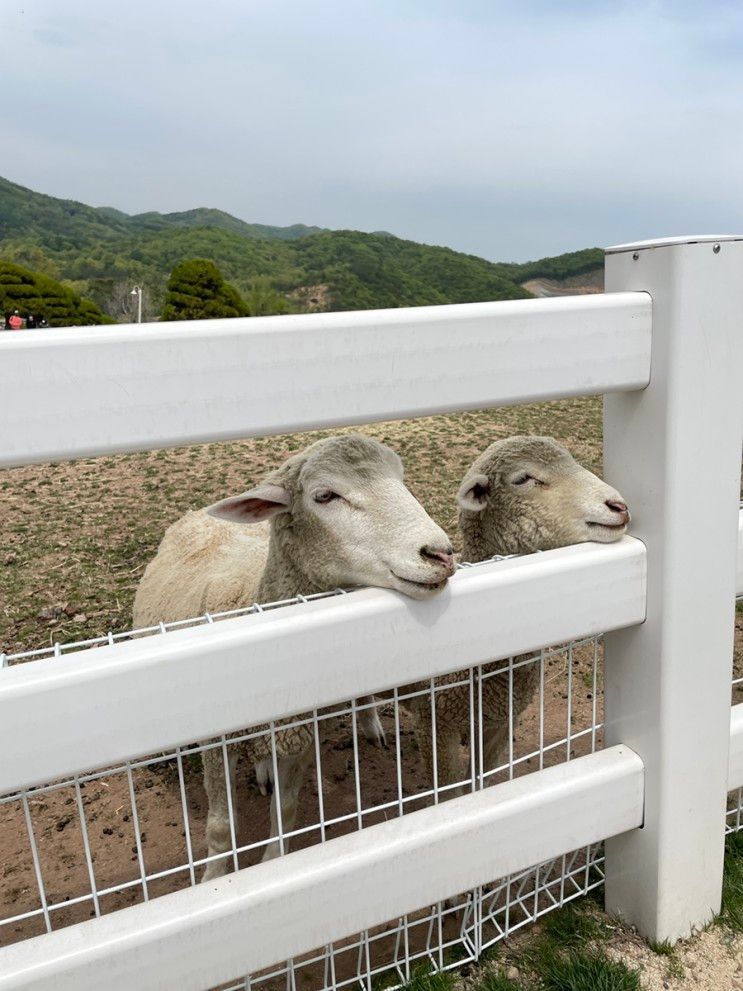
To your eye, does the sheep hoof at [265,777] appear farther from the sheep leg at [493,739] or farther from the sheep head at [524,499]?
the sheep head at [524,499]

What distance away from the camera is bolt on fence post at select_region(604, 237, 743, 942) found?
64.0 inches

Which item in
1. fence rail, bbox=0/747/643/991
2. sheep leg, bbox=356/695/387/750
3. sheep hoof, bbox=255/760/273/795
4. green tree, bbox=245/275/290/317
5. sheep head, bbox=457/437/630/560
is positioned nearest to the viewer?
fence rail, bbox=0/747/643/991

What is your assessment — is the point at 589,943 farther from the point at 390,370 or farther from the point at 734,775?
the point at 390,370

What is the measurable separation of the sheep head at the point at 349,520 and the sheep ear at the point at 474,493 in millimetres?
391

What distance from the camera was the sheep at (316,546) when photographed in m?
1.62

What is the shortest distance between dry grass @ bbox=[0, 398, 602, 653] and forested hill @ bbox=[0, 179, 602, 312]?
48.5 meters

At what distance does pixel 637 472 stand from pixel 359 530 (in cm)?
63

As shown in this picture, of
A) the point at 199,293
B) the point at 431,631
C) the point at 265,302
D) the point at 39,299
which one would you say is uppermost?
the point at 39,299

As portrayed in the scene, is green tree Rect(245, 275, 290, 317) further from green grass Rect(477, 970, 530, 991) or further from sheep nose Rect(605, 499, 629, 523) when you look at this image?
green grass Rect(477, 970, 530, 991)

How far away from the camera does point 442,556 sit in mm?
1544

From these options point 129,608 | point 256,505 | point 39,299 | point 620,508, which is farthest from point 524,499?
point 39,299

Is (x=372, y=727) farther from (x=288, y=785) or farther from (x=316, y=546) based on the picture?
(x=316, y=546)

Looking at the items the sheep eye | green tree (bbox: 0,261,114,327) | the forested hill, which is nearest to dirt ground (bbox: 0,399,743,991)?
Result: the sheep eye

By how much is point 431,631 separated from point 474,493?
0.94m
